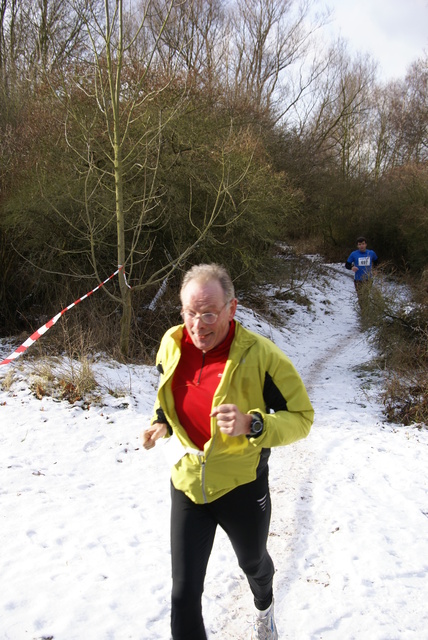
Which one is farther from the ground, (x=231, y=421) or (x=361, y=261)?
(x=361, y=261)

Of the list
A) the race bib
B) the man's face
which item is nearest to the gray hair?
the man's face

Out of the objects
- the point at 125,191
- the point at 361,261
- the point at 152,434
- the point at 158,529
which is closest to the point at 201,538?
the point at 152,434

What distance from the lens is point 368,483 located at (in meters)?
4.64

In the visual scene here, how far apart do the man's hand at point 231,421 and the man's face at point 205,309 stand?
34 centimetres

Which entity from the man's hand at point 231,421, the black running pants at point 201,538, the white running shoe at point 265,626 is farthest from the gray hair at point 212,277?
the white running shoe at point 265,626

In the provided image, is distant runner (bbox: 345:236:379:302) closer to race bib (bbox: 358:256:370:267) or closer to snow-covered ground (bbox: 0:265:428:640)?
race bib (bbox: 358:256:370:267)

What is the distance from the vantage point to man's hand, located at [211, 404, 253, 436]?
1.88m

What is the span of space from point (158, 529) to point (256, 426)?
2.41m

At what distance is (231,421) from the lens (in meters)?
1.88

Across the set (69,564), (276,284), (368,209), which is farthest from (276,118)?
(69,564)

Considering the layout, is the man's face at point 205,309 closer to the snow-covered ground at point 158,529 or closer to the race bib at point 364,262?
the snow-covered ground at point 158,529

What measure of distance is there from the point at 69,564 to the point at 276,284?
12165 millimetres

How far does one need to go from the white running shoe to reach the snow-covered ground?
9.4 inches

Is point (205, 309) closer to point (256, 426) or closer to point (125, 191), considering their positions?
point (256, 426)
